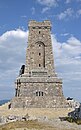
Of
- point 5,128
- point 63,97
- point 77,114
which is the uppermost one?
point 63,97

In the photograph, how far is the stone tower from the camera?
A: 207ft

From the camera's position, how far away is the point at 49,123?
1469 inches

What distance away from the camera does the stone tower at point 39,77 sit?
6309cm


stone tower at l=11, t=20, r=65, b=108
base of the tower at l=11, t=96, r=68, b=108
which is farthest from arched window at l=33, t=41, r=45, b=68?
base of the tower at l=11, t=96, r=68, b=108

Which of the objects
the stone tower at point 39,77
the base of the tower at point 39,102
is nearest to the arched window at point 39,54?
the stone tower at point 39,77

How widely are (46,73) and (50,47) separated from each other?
232 inches

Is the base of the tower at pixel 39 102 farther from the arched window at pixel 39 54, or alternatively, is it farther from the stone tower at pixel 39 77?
the arched window at pixel 39 54

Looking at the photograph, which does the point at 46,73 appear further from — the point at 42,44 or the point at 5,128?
the point at 5,128

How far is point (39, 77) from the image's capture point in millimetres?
65062

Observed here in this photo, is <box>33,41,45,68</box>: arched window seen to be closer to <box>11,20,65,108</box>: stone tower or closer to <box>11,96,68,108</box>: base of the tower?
<box>11,20,65,108</box>: stone tower

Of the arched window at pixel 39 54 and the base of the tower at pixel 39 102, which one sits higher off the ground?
the arched window at pixel 39 54

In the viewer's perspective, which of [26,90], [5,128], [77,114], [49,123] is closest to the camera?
[5,128]

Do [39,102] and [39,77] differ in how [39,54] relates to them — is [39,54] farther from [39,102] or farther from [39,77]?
[39,102]

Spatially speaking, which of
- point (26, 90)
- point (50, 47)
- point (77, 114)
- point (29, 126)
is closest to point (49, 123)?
point (29, 126)
